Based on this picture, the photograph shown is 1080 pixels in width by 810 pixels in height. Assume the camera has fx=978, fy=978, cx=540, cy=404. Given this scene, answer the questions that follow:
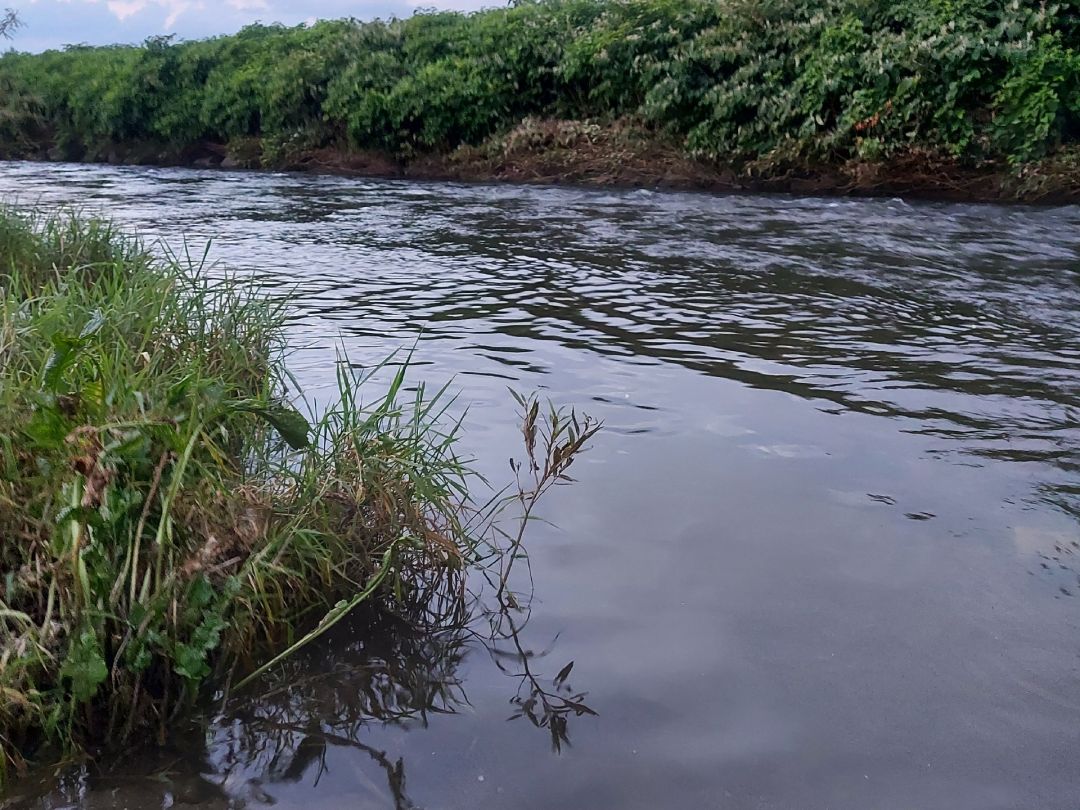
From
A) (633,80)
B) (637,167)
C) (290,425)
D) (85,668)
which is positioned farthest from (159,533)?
(633,80)

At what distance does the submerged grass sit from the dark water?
0.52 ft

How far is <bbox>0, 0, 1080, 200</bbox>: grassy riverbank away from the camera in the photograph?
11.4 metres

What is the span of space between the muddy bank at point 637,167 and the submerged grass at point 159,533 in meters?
10.2

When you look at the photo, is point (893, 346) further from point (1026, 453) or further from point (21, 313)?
point (21, 313)

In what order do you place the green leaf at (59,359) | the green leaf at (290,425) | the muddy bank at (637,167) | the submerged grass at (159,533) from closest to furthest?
the submerged grass at (159,533)
the green leaf at (59,359)
the green leaf at (290,425)
the muddy bank at (637,167)

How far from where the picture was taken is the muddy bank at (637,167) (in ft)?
37.0

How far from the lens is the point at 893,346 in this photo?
5.39 metres

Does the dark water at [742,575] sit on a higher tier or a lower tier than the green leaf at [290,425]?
lower

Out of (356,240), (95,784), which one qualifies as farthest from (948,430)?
(356,240)

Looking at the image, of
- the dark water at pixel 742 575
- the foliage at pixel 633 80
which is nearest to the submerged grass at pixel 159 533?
the dark water at pixel 742 575

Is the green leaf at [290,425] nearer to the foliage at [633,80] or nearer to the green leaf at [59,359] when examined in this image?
the green leaf at [59,359]

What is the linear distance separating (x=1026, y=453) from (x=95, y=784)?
3.36 meters

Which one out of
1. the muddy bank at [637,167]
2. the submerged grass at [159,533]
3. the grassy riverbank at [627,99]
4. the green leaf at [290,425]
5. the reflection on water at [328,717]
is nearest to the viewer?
the reflection on water at [328,717]

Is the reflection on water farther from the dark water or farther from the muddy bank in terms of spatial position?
the muddy bank
